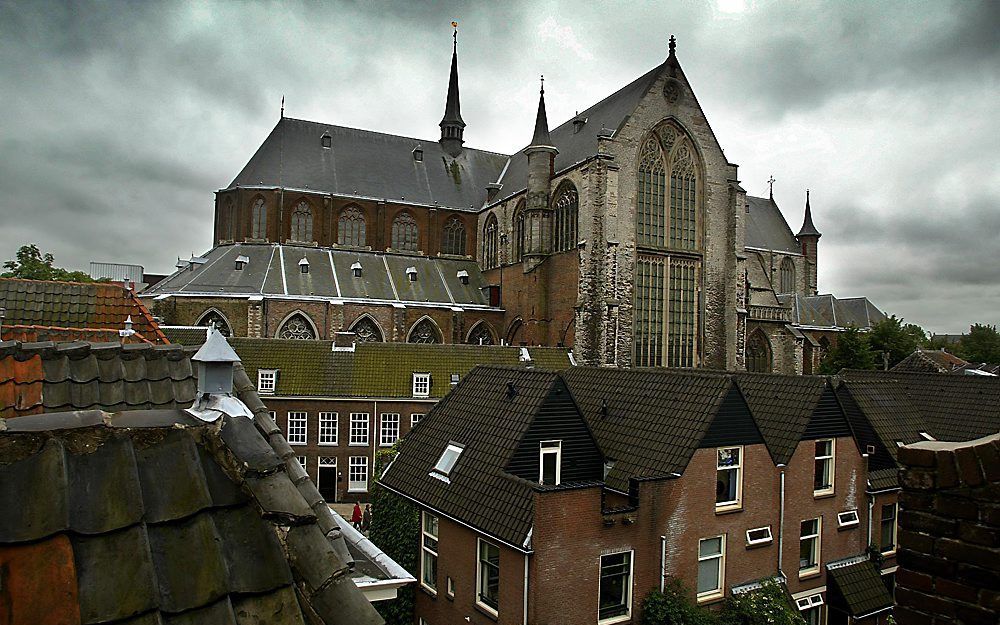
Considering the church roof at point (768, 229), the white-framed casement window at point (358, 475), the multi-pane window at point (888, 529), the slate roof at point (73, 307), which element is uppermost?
the church roof at point (768, 229)

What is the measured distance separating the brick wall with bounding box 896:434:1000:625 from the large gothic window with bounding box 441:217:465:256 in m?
42.4

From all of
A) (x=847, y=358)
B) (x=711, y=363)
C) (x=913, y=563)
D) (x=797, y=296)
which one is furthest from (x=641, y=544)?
(x=797, y=296)

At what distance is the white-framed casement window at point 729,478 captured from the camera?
11156 mm

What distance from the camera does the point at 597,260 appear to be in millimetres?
33281

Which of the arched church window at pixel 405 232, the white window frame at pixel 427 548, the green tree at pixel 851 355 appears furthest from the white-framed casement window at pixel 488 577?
the green tree at pixel 851 355

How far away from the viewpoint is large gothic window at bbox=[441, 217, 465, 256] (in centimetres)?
4462

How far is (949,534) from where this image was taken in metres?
2.81

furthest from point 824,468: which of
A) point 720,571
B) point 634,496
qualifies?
point 634,496

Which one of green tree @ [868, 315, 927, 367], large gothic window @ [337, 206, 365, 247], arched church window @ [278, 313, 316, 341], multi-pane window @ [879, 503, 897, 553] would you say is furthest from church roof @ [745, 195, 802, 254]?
multi-pane window @ [879, 503, 897, 553]

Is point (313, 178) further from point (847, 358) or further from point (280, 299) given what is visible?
point (847, 358)

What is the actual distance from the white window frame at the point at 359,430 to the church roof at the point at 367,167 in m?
22.1

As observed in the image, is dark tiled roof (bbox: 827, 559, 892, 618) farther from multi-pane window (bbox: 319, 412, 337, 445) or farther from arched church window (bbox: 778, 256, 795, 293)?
arched church window (bbox: 778, 256, 795, 293)

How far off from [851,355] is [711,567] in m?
39.7

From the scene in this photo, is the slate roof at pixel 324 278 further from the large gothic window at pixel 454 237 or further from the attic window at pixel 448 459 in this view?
the attic window at pixel 448 459
